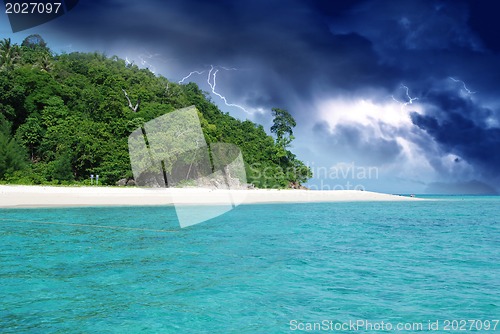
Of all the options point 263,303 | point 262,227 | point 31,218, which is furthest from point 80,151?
point 263,303

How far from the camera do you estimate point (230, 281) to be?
8.84m

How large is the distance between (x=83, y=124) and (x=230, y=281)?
1892 inches

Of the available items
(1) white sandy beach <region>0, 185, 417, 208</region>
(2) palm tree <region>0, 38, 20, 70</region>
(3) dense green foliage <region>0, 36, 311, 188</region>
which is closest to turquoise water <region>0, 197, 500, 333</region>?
(1) white sandy beach <region>0, 185, 417, 208</region>

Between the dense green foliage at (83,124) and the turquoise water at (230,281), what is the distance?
31376 mm

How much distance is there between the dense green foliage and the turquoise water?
31376 mm

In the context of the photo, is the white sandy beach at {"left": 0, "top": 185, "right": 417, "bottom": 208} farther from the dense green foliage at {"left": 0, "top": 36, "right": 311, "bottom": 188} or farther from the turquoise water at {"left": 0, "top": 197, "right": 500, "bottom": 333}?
the turquoise water at {"left": 0, "top": 197, "right": 500, "bottom": 333}

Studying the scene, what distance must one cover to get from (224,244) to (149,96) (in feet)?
189

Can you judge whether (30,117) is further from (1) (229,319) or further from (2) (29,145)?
(1) (229,319)

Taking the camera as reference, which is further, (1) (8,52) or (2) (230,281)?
(1) (8,52)

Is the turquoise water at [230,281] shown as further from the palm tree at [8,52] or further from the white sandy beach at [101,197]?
the palm tree at [8,52]

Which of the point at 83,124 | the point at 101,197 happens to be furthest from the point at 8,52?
the point at 101,197

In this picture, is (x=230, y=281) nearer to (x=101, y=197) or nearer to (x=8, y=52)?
(x=101, y=197)

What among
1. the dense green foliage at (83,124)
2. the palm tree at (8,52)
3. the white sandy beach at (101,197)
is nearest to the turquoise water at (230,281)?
the white sandy beach at (101,197)

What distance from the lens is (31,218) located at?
21062mm
